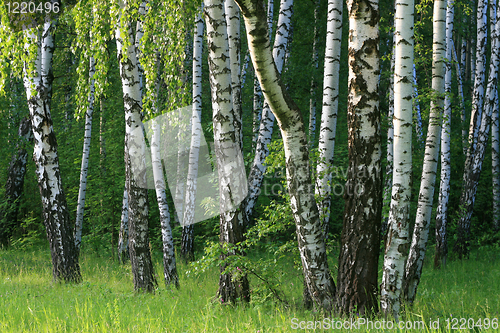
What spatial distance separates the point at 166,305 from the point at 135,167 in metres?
2.13

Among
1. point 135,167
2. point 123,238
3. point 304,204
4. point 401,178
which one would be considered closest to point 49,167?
point 135,167

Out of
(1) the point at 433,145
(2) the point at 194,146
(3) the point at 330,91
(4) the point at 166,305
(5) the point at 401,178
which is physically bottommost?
(4) the point at 166,305

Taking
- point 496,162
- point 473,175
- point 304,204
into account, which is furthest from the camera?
point 496,162

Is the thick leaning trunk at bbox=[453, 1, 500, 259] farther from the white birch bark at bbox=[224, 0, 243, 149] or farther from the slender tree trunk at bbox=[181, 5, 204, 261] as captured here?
the white birch bark at bbox=[224, 0, 243, 149]

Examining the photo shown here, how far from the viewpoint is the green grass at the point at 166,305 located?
3.98m

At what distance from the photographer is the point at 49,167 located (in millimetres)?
7211

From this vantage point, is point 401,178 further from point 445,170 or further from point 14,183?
point 14,183

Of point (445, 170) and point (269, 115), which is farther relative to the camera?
point (445, 170)

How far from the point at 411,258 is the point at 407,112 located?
2.91 metres

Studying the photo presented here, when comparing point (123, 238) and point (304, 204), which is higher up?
point (304, 204)

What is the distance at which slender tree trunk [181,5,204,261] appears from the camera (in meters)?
8.57

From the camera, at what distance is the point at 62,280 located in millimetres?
7172

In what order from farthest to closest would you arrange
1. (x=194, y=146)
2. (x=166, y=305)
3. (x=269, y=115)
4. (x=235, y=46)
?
(x=194, y=146) < (x=269, y=115) < (x=235, y=46) < (x=166, y=305)

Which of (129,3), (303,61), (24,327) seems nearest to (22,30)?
(129,3)
